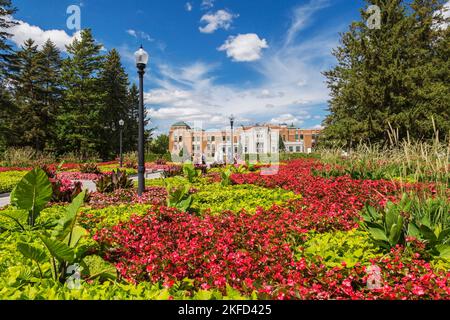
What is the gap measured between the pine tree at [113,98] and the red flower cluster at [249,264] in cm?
3714

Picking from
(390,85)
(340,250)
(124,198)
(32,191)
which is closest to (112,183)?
(124,198)

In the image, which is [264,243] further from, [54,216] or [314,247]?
[54,216]

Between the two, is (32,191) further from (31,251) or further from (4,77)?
(4,77)

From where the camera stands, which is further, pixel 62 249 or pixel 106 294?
pixel 62 249

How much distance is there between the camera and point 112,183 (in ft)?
25.8

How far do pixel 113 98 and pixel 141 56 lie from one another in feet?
123

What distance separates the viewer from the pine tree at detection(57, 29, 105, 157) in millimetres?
34156

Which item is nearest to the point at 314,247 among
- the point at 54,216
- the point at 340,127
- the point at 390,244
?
the point at 390,244

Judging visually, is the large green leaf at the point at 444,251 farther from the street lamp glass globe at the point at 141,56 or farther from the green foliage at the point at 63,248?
the street lamp glass globe at the point at 141,56

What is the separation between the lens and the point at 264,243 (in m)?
2.99

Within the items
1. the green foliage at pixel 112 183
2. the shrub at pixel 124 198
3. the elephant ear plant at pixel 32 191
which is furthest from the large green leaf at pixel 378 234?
the green foliage at pixel 112 183

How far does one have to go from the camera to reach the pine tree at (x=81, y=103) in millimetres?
34156

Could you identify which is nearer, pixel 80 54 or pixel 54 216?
pixel 54 216
